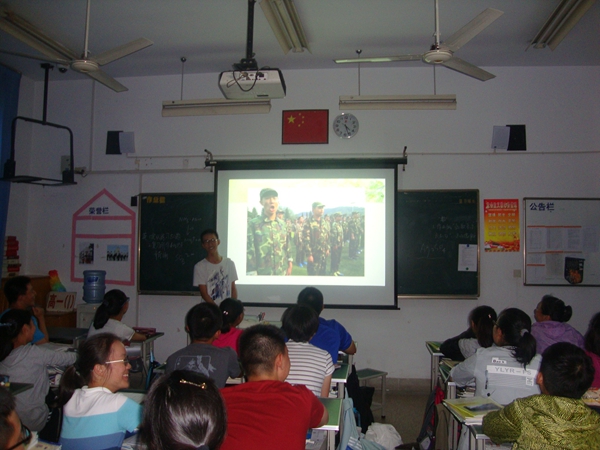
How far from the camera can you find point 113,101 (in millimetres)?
5336

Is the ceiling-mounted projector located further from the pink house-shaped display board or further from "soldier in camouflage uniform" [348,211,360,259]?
the pink house-shaped display board

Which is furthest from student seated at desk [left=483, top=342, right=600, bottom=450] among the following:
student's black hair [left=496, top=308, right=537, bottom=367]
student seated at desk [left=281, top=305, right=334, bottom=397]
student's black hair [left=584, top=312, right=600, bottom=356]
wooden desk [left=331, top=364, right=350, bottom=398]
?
student's black hair [left=584, top=312, right=600, bottom=356]

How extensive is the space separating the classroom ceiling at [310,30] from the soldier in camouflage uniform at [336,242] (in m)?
1.73

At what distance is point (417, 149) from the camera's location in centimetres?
480

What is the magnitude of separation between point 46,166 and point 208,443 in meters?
5.47

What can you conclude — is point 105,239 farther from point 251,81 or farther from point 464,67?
point 464,67

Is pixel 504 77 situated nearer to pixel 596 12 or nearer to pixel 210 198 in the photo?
pixel 596 12

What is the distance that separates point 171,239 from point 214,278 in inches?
35.2

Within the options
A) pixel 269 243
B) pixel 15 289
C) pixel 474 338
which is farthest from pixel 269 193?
pixel 474 338

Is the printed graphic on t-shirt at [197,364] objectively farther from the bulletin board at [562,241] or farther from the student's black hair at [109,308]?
the bulletin board at [562,241]

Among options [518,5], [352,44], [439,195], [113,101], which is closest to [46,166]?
[113,101]

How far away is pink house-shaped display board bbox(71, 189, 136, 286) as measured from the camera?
5.21 m

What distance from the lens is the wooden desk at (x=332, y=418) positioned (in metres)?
1.83

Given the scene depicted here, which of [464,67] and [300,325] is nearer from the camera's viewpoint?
[300,325]
